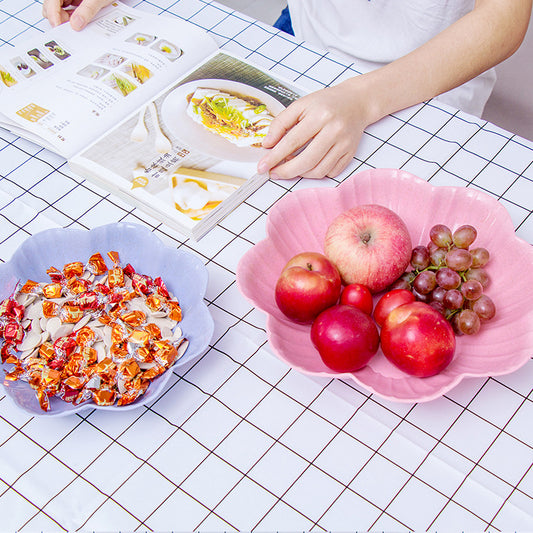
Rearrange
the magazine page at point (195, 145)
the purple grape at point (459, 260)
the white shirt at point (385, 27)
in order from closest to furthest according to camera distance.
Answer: the purple grape at point (459, 260) → the magazine page at point (195, 145) → the white shirt at point (385, 27)

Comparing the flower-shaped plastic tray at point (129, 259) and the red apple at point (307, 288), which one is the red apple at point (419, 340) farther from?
the flower-shaped plastic tray at point (129, 259)

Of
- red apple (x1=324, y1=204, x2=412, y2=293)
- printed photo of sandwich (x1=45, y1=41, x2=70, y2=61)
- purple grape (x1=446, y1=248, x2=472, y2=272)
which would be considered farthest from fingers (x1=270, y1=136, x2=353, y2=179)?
printed photo of sandwich (x1=45, y1=41, x2=70, y2=61)

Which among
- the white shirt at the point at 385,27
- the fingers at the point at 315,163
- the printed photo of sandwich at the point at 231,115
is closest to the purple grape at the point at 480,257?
the fingers at the point at 315,163

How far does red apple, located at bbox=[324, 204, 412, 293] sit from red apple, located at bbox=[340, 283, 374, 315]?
3cm

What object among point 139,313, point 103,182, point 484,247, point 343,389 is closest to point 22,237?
point 103,182

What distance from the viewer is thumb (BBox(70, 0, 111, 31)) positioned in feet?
3.68

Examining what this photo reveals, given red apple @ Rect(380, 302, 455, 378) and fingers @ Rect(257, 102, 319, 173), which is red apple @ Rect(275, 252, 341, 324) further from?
fingers @ Rect(257, 102, 319, 173)

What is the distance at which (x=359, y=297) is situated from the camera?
74 cm

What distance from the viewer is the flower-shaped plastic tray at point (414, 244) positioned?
708 mm

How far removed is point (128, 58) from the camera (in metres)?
1.08

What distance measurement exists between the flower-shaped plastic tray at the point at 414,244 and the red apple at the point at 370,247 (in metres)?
0.06

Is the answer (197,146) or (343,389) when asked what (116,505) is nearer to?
(343,389)

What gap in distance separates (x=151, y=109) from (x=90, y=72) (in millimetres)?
150

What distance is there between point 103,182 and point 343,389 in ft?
1.60
